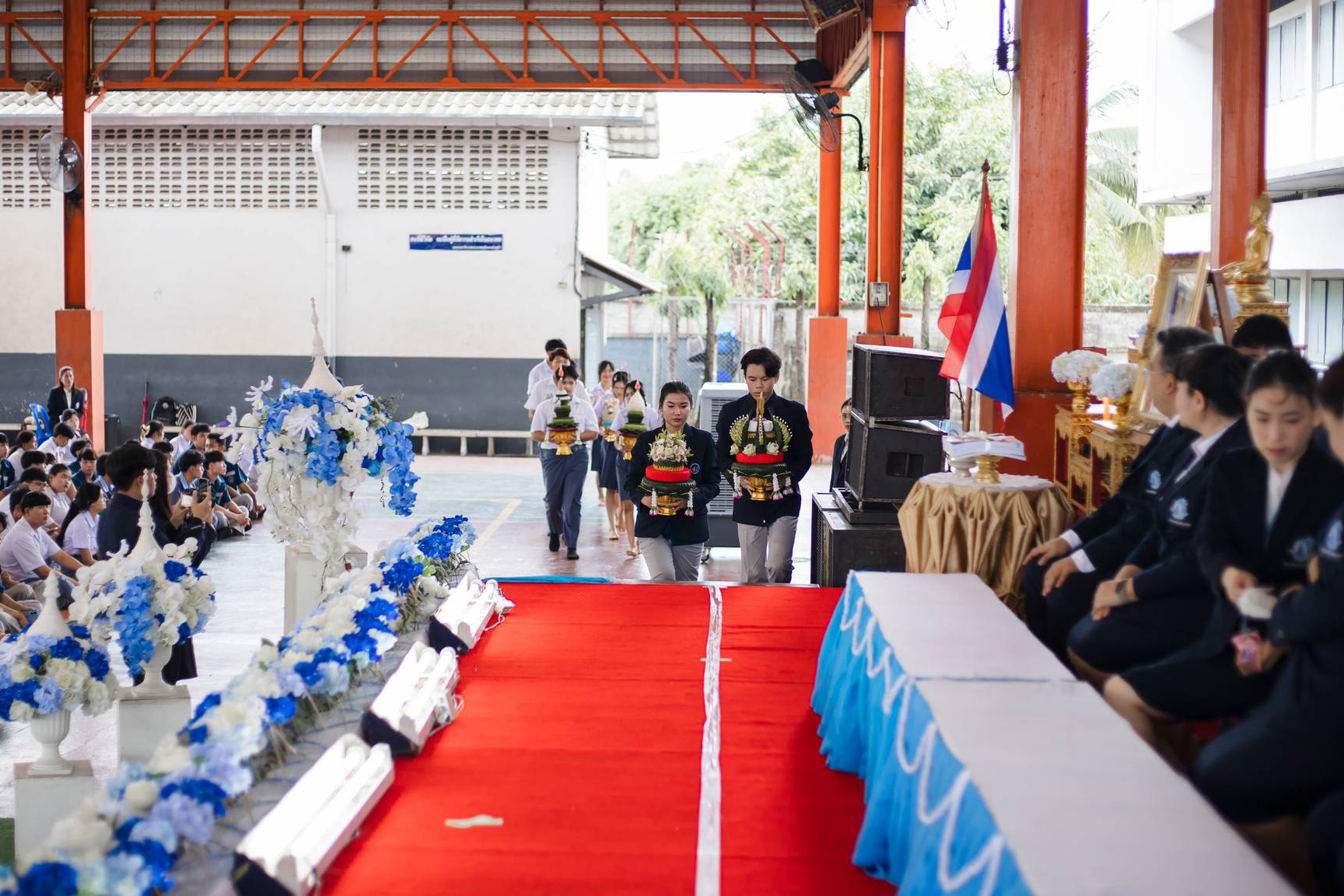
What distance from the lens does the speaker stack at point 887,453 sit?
21.6 ft

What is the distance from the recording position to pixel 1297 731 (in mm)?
2637

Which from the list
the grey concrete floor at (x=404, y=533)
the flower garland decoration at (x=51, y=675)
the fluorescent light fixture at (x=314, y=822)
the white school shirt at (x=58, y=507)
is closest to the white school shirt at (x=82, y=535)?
the white school shirt at (x=58, y=507)

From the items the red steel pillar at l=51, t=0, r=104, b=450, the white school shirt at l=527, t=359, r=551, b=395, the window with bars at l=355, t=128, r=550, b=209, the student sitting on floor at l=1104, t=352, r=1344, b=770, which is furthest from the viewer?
the window with bars at l=355, t=128, r=550, b=209

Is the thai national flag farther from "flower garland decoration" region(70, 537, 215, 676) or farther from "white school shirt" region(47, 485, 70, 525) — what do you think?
"white school shirt" region(47, 485, 70, 525)

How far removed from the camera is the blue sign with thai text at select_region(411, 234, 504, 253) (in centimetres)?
1705

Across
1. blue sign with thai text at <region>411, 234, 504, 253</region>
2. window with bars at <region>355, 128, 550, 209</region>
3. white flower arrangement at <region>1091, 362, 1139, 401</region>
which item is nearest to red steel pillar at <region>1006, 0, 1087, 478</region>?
white flower arrangement at <region>1091, 362, 1139, 401</region>

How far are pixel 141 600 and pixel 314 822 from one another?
74.0 inches

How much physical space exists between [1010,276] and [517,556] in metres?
4.27

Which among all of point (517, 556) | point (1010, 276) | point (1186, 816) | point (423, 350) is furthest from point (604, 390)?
point (1186, 816)

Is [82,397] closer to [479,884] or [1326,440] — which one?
[479,884]

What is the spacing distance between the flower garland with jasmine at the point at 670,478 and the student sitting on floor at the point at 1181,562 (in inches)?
114

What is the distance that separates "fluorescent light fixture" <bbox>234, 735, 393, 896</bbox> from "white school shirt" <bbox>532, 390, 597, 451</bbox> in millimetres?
5697

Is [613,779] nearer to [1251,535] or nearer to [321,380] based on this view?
[1251,535]

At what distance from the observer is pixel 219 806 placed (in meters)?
3.21
